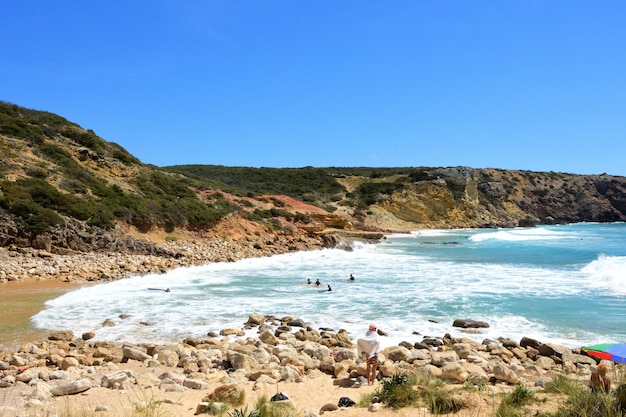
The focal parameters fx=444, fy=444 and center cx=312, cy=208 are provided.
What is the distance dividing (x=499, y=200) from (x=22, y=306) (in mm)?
82272

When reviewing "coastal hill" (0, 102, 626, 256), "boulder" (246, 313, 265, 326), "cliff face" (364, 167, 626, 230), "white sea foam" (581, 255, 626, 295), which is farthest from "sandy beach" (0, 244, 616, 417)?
"cliff face" (364, 167, 626, 230)

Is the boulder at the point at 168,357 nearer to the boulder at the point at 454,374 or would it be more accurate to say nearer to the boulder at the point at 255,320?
the boulder at the point at 255,320

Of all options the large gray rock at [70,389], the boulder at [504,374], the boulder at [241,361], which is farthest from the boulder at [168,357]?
the boulder at [504,374]

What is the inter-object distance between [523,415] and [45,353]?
28.7 feet

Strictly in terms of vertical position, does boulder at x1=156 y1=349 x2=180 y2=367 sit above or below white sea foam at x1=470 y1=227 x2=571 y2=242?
below

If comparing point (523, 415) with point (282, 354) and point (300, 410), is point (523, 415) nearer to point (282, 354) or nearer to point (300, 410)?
point (300, 410)

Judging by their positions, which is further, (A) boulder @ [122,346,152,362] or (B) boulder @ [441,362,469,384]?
(A) boulder @ [122,346,152,362]

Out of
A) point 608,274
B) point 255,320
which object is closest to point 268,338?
point 255,320

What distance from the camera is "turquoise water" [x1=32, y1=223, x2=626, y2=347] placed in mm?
11992

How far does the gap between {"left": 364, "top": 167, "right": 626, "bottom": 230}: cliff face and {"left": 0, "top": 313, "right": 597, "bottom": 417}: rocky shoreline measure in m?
51.1

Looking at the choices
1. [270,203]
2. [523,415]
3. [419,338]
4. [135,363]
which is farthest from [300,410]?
[270,203]

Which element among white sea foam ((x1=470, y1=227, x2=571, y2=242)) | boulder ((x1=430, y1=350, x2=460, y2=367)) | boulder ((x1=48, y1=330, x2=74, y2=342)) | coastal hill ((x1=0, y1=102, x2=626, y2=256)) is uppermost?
coastal hill ((x1=0, y1=102, x2=626, y2=256))

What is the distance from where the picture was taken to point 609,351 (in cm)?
914

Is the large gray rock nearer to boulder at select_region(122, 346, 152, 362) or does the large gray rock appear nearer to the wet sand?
boulder at select_region(122, 346, 152, 362)
